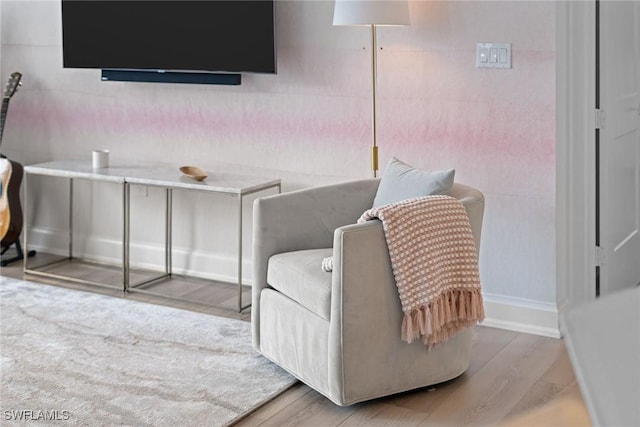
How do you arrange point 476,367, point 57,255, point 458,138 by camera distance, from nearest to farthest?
point 476,367, point 458,138, point 57,255

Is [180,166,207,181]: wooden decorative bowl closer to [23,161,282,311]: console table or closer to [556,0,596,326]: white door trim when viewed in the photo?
[23,161,282,311]: console table

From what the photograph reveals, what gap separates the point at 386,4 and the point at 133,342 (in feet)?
5.67

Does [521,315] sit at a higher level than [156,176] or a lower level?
lower

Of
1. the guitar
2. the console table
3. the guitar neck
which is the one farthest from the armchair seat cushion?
the guitar neck

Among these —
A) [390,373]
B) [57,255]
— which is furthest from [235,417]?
[57,255]

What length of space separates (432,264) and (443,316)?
19cm

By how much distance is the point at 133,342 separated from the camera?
389 centimetres

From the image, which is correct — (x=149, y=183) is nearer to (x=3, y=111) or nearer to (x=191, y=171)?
(x=191, y=171)

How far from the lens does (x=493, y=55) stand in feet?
13.0

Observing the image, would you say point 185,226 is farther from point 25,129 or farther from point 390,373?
point 390,373

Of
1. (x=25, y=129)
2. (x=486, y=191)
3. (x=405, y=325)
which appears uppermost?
(x=25, y=129)

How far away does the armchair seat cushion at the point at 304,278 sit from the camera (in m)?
3.23

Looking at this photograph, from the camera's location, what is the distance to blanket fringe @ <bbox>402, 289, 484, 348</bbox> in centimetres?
318

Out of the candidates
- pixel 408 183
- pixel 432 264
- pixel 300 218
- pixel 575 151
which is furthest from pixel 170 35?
pixel 432 264
